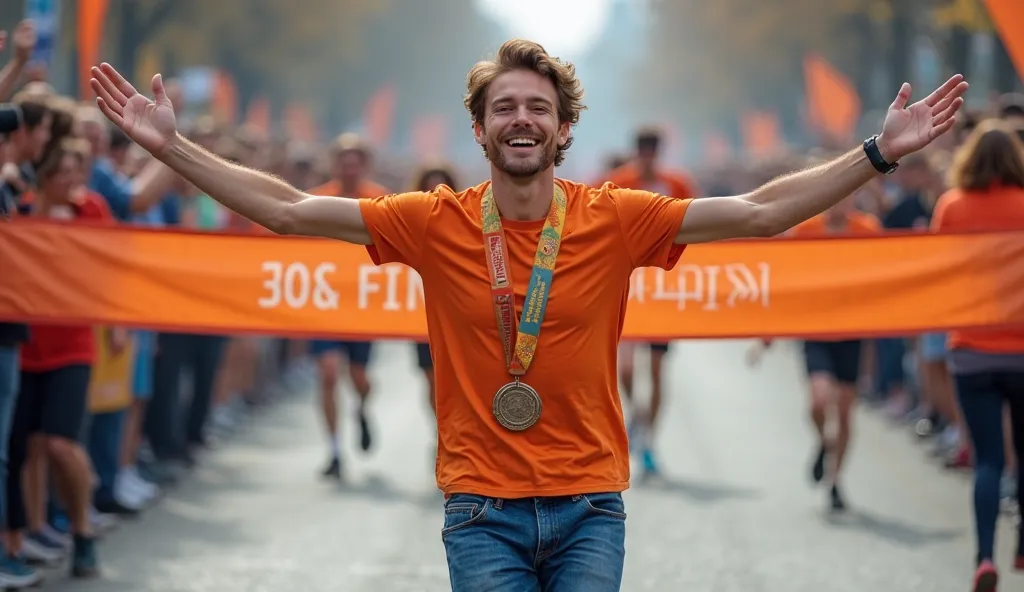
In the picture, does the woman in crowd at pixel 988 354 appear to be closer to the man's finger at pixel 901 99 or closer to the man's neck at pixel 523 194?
the man's finger at pixel 901 99

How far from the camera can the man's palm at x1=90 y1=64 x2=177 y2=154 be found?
5.02 m

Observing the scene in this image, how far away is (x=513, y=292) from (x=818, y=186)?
84 centimetres

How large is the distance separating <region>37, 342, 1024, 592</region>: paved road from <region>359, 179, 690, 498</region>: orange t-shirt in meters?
4.04

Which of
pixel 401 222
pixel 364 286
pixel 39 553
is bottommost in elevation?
pixel 39 553

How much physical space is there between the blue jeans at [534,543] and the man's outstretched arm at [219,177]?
805 mm

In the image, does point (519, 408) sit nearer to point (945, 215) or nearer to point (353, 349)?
point (945, 215)

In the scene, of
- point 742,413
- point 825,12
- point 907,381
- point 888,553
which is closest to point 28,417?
point 888,553

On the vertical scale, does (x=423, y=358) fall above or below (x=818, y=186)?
above

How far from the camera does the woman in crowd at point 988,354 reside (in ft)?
28.1

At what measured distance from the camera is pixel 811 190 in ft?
16.5

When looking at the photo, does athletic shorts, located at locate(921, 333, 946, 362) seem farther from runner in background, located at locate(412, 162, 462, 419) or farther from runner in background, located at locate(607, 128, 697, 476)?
runner in background, located at locate(412, 162, 462, 419)

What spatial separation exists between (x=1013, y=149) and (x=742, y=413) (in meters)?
8.64

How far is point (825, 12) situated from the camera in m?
50.8

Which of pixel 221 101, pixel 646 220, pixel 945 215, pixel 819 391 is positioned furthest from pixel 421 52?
pixel 646 220
